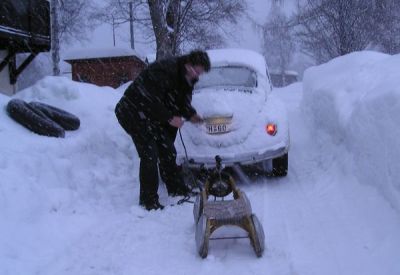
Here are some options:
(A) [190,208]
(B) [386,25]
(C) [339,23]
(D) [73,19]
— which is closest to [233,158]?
(A) [190,208]

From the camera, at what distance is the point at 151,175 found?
5.04 metres

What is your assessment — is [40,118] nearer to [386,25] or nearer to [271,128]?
[271,128]

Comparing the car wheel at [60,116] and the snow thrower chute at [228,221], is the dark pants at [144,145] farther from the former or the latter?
the car wheel at [60,116]

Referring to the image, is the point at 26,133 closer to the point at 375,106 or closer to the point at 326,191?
the point at 326,191

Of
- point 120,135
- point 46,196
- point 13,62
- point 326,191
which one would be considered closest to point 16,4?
point 13,62

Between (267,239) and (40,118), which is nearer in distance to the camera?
(267,239)

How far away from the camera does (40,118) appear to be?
6.00 metres

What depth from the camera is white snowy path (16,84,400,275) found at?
344 cm

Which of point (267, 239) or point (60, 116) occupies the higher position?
point (60, 116)

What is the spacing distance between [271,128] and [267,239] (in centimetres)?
214

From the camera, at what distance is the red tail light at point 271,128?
5.87 meters

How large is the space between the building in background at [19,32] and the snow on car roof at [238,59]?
6.69 metres

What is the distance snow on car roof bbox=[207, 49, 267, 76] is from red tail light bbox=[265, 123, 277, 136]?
5.10ft

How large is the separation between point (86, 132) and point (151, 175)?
6.60 ft
